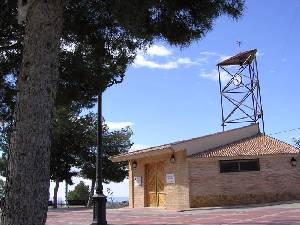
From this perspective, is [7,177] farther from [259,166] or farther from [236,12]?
[259,166]

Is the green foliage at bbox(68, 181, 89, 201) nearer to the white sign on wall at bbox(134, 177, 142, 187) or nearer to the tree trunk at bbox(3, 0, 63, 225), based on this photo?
the white sign on wall at bbox(134, 177, 142, 187)

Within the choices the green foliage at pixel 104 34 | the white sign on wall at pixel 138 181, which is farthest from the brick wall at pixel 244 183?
the green foliage at pixel 104 34

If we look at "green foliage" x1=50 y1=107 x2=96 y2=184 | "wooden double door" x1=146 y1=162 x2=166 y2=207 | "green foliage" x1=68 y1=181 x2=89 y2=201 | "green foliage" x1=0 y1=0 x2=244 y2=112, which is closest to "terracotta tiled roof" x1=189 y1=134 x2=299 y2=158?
"wooden double door" x1=146 y1=162 x2=166 y2=207

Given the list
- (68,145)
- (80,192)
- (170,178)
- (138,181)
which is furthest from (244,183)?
(80,192)

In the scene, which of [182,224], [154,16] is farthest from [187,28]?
[182,224]

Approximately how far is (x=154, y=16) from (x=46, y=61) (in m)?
2.53

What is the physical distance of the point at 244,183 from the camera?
2202 centimetres

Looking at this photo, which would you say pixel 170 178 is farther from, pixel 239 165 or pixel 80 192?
pixel 80 192

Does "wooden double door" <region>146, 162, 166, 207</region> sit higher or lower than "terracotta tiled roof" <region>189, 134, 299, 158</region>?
lower

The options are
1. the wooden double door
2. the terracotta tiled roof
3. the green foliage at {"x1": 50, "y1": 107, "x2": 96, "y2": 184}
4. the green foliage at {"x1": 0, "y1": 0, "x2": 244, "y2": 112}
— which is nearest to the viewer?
the green foliage at {"x1": 0, "y1": 0, "x2": 244, "y2": 112}

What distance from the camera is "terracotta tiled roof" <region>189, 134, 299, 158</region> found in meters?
22.2

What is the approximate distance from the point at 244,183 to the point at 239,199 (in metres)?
0.77

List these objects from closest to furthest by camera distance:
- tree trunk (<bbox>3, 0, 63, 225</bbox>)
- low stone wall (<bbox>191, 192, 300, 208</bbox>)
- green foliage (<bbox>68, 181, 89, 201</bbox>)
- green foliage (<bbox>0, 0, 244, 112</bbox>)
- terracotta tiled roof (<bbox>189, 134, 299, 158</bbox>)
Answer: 1. tree trunk (<bbox>3, 0, 63, 225</bbox>)
2. green foliage (<bbox>0, 0, 244, 112</bbox>)
3. low stone wall (<bbox>191, 192, 300, 208</bbox>)
4. terracotta tiled roof (<bbox>189, 134, 299, 158</bbox>)
5. green foliage (<bbox>68, 181, 89, 201</bbox>)

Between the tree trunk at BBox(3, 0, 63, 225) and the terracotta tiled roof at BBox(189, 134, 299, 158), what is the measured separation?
632 inches
